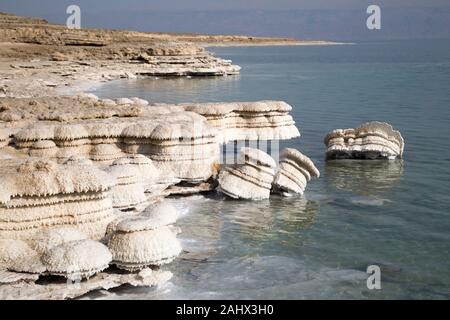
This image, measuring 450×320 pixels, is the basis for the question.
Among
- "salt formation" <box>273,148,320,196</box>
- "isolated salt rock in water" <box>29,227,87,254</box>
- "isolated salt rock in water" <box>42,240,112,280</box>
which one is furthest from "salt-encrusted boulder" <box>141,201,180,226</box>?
"salt formation" <box>273,148,320,196</box>

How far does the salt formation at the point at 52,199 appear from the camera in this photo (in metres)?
9.49

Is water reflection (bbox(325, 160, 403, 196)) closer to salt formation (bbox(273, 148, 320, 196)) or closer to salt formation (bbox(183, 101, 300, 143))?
salt formation (bbox(273, 148, 320, 196))

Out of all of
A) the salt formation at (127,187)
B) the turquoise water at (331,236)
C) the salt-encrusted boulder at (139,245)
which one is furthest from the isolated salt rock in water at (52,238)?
the salt formation at (127,187)

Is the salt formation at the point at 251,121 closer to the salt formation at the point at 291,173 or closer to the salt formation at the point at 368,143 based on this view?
the salt formation at the point at 368,143

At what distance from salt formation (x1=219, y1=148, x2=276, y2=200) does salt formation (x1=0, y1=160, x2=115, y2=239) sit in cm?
405

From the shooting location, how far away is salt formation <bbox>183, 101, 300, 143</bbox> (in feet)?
58.3

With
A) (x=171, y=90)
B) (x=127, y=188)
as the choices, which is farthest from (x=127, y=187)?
(x=171, y=90)

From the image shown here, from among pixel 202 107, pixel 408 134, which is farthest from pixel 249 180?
pixel 408 134

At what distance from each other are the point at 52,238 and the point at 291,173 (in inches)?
262

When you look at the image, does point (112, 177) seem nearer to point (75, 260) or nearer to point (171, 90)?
point (75, 260)

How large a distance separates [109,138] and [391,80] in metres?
37.3

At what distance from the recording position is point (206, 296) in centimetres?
898

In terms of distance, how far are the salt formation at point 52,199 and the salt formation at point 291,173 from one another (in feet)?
16.7

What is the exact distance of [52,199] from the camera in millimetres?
9773
